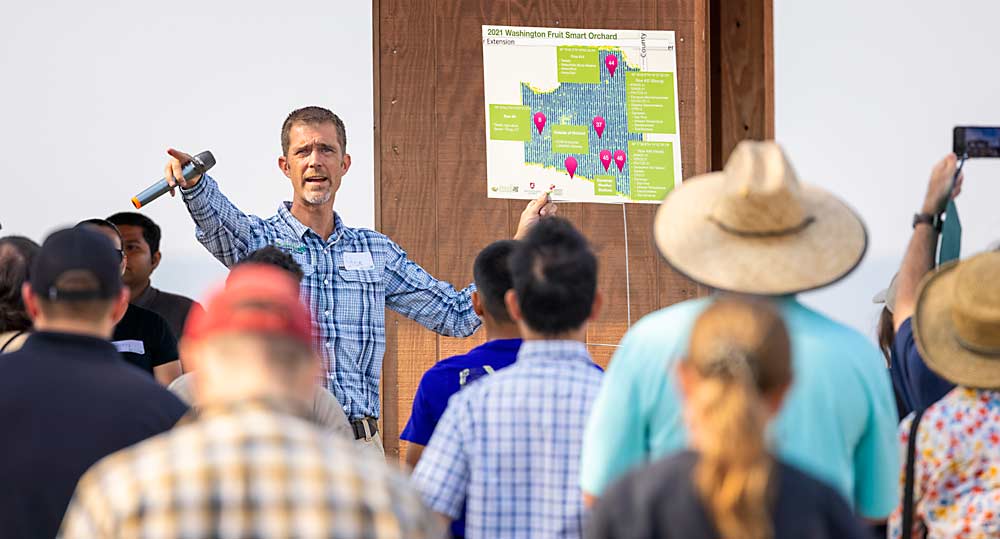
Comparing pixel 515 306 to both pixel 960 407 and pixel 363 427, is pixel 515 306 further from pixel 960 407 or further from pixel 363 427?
pixel 363 427

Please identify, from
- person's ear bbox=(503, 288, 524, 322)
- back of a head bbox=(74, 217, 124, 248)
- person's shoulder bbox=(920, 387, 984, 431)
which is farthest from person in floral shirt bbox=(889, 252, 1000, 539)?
back of a head bbox=(74, 217, 124, 248)

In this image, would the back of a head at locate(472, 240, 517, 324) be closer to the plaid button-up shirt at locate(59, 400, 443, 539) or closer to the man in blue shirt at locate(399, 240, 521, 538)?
the man in blue shirt at locate(399, 240, 521, 538)

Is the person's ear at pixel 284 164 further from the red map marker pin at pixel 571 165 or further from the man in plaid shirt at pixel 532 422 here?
the man in plaid shirt at pixel 532 422

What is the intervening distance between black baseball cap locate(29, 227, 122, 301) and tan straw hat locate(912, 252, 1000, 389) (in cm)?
163

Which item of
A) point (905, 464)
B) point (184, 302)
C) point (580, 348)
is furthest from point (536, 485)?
point (184, 302)

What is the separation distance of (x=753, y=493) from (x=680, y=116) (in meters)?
3.42

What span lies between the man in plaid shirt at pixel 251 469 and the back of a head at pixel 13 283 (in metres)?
1.58

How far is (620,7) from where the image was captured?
493cm

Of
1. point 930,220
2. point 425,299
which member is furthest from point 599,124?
point 930,220

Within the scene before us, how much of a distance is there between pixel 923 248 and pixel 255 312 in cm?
200

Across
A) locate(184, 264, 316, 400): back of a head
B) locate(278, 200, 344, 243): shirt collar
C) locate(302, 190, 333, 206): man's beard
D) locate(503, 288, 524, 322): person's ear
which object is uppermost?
locate(302, 190, 333, 206): man's beard

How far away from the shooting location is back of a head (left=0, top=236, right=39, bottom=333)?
317 centimetres

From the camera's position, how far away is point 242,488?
1.65m

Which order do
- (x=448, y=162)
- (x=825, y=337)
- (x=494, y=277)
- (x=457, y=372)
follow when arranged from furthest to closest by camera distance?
1. (x=448, y=162)
2. (x=494, y=277)
3. (x=457, y=372)
4. (x=825, y=337)
